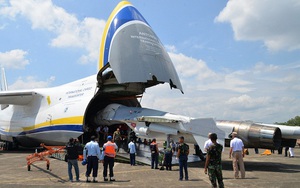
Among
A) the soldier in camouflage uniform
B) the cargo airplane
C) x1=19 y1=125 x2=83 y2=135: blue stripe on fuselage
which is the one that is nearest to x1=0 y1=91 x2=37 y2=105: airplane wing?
the cargo airplane

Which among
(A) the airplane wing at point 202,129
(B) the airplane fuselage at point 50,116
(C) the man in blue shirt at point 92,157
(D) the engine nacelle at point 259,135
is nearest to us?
(C) the man in blue shirt at point 92,157

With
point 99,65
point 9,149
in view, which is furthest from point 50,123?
point 9,149

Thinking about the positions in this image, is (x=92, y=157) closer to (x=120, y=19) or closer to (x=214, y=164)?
(x=214, y=164)

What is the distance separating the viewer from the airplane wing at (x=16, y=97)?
22.2 m

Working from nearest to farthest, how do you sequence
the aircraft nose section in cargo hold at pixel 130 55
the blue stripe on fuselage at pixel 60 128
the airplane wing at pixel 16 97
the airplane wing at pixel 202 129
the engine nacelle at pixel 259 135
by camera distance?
the engine nacelle at pixel 259 135
the airplane wing at pixel 202 129
the aircraft nose section in cargo hold at pixel 130 55
the blue stripe on fuselage at pixel 60 128
the airplane wing at pixel 16 97

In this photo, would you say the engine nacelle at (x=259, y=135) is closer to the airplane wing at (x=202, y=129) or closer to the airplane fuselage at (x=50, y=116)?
the airplane wing at (x=202, y=129)

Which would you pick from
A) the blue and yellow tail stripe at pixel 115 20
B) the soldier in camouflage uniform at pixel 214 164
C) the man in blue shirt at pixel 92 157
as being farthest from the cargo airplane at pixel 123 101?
the soldier in camouflage uniform at pixel 214 164

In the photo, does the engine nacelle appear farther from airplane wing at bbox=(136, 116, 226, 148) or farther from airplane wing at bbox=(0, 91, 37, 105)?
airplane wing at bbox=(0, 91, 37, 105)

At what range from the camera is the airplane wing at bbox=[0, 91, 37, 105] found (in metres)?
22.2

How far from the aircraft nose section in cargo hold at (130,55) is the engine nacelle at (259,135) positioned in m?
4.78

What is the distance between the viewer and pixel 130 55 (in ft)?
52.0

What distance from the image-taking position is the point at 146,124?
1464 centimetres

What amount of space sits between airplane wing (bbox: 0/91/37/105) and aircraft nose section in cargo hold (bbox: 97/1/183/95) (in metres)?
7.80

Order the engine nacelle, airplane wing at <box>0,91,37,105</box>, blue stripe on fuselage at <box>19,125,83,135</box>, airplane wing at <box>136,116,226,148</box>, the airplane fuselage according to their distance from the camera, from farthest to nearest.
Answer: airplane wing at <box>0,91,37,105</box>, the airplane fuselage, blue stripe on fuselage at <box>19,125,83,135</box>, airplane wing at <box>136,116,226,148</box>, the engine nacelle
